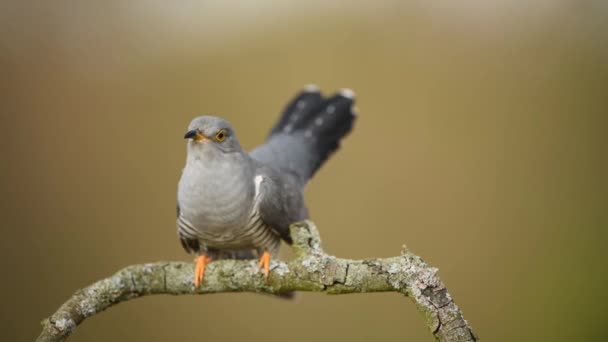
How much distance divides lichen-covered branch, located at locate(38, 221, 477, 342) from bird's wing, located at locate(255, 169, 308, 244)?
7.9 inches

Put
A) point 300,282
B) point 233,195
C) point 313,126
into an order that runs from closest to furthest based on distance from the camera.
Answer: point 300,282
point 233,195
point 313,126

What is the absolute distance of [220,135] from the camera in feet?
5.04

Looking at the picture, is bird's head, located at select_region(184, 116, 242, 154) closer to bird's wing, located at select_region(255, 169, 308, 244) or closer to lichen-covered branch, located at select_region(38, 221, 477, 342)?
bird's wing, located at select_region(255, 169, 308, 244)

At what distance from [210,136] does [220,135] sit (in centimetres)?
3

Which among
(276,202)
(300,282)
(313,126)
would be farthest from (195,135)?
(313,126)

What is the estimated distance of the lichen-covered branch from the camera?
42.7 inches

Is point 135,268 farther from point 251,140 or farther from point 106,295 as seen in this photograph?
point 251,140

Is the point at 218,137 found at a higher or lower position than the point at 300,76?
lower

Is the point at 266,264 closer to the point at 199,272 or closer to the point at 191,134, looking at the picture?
the point at 199,272

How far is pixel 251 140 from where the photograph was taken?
3.21 m

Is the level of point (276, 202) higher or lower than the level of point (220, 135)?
lower

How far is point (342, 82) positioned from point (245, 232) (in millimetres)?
1865

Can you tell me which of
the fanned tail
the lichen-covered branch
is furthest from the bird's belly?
the fanned tail

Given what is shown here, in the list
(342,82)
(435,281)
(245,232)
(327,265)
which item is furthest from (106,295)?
(342,82)
